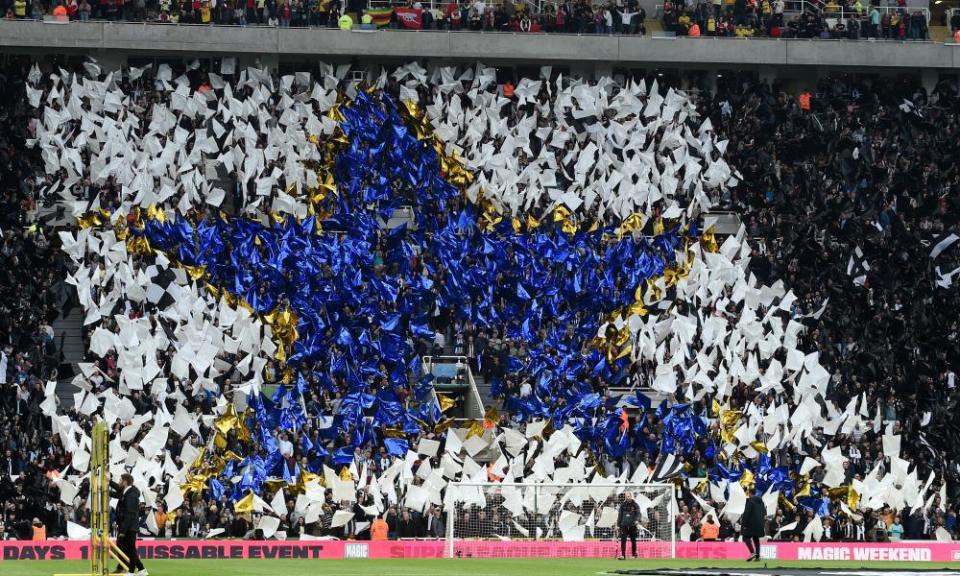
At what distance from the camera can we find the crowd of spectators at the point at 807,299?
38.7m

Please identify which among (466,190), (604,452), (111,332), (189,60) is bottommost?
(604,452)

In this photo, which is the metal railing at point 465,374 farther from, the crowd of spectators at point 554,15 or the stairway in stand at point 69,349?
the crowd of spectators at point 554,15

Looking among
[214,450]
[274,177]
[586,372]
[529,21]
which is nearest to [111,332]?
[214,450]

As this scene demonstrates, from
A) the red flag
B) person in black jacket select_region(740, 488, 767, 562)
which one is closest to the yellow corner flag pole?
person in black jacket select_region(740, 488, 767, 562)

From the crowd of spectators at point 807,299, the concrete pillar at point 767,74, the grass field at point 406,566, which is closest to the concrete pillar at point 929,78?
the crowd of spectators at point 807,299

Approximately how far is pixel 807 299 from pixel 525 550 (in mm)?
14525

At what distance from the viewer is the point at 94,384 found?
41.7m

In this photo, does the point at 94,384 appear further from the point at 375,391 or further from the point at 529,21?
the point at 529,21

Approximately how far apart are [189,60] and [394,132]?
6.77 m

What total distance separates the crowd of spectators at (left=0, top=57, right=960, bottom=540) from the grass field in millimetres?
4549

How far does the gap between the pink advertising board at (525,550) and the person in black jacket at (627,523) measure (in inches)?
55.2

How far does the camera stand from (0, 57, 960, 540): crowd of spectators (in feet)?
127

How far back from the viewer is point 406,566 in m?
31.5

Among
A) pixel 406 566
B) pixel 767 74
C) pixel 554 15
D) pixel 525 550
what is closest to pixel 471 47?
pixel 554 15
